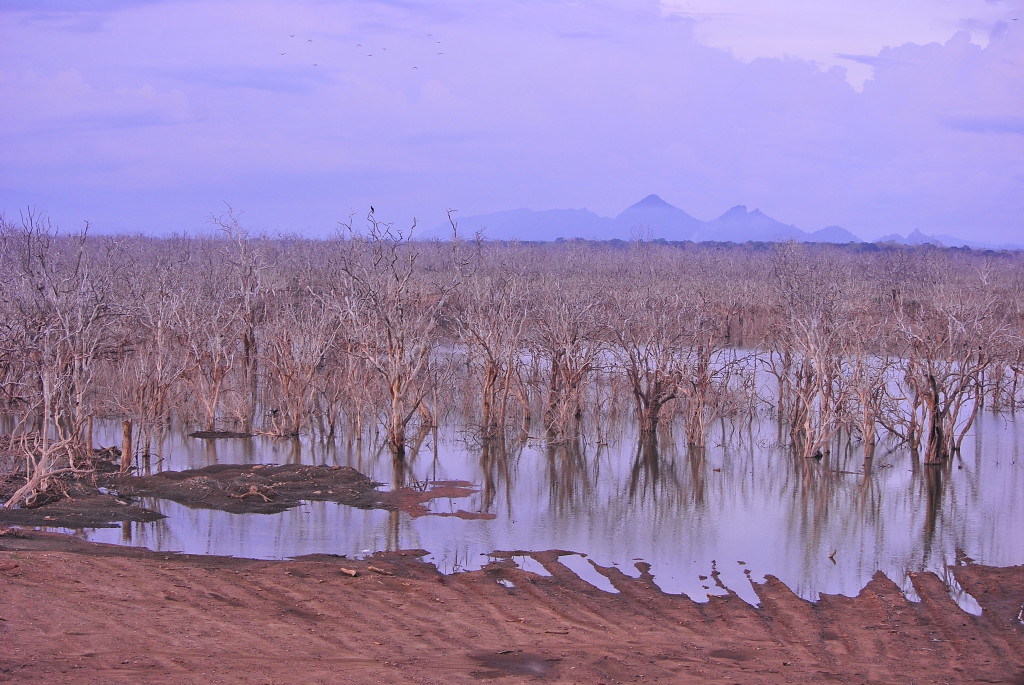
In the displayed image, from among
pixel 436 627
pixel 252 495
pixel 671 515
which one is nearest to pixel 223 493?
pixel 252 495

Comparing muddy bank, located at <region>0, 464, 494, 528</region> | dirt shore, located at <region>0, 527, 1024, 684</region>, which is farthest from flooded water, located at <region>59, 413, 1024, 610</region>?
dirt shore, located at <region>0, 527, 1024, 684</region>

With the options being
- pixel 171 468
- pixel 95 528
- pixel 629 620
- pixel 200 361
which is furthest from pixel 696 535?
pixel 200 361

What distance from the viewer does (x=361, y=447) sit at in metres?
22.1

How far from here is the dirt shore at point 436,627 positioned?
8.32 metres

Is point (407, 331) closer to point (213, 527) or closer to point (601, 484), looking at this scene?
point (601, 484)

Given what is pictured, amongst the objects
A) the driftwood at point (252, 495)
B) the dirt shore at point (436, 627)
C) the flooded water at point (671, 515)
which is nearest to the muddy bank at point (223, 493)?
the driftwood at point (252, 495)

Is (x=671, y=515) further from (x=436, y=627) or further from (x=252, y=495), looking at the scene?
(x=436, y=627)

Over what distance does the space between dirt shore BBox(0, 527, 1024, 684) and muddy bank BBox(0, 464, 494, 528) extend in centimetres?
236

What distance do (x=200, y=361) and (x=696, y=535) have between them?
12255 millimetres

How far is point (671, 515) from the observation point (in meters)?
16.8

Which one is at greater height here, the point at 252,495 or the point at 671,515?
the point at 252,495

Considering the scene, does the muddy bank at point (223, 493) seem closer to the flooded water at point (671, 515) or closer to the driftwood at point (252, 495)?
the driftwood at point (252, 495)

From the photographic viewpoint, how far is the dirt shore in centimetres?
832

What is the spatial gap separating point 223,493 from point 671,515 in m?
7.16
